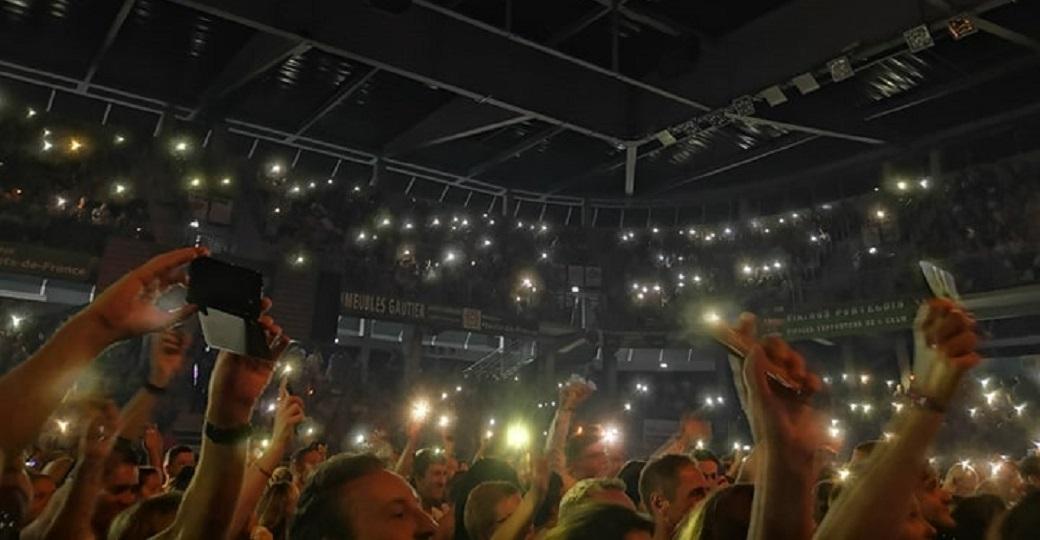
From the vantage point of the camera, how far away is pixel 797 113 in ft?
63.6

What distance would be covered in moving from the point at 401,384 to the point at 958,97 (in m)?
19.5

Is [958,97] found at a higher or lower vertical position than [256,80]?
higher

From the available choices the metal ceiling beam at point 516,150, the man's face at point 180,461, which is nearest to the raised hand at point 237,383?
the man's face at point 180,461

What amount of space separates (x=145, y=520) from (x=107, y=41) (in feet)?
58.9

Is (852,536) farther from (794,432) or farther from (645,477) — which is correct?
(645,477)

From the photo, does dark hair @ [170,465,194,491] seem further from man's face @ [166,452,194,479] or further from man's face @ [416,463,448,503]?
man's face @ [416,463,448,503]

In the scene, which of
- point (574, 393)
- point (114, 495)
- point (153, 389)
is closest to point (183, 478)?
point (114, 495)

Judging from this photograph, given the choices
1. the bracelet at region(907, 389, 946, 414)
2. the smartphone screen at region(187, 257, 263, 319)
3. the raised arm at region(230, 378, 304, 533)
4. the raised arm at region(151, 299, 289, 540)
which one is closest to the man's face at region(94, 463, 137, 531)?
the raised arm at region(230, 378, 304, 533)

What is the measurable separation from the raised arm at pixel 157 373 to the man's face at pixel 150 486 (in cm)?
148

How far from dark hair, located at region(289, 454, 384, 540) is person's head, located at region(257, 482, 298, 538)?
2.09 metres

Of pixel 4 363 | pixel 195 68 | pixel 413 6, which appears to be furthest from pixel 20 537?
pixel 195 68

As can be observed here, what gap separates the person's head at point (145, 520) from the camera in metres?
3.12

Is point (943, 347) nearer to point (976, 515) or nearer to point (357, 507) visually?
point (357, 507)

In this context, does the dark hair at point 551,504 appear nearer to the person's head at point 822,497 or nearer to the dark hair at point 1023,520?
the person's head at point 822,497
